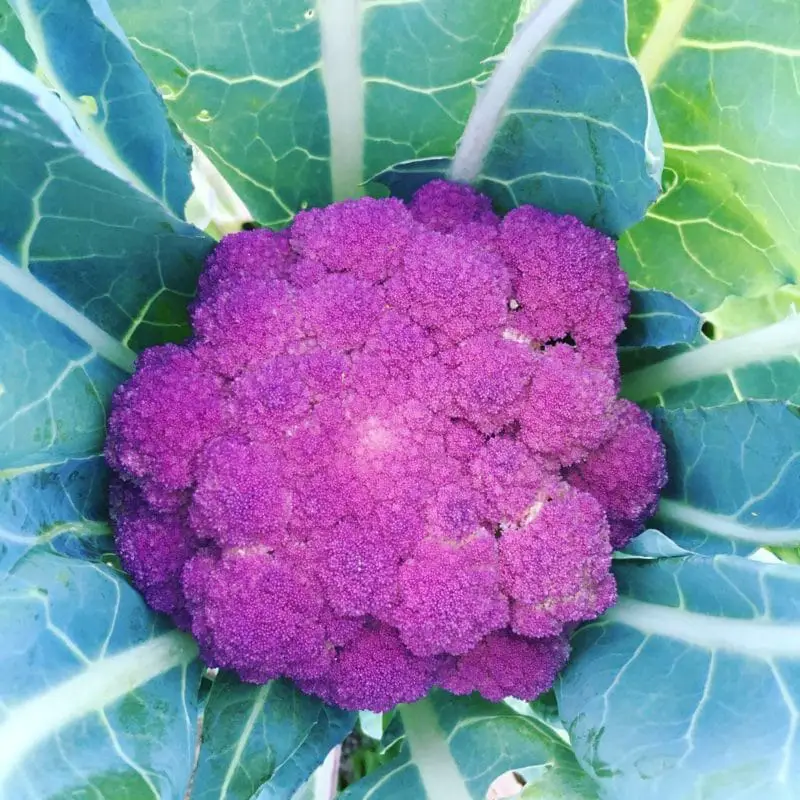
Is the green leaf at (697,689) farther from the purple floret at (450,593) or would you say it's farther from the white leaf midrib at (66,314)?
the white leaf midrib at (66,314)

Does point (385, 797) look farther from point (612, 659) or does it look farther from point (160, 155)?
point (160, 155)

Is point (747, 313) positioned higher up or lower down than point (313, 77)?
lower down

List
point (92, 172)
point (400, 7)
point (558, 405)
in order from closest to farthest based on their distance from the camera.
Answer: point (92, 172) → point (558, 405) → point (400, 7)

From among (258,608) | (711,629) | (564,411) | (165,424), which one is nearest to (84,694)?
(258,608)

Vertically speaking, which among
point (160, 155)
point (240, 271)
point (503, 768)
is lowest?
point (503, 768)

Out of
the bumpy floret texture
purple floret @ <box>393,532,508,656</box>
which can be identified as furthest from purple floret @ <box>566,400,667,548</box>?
purple floret @ <box>393,532,508,656</box>

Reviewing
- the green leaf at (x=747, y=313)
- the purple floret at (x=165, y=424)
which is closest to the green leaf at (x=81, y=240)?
the purple floret at (x=165, y=424)

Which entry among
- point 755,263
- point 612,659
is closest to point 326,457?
point 612,659

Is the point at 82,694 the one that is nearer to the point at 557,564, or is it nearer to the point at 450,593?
the point at 450,593
